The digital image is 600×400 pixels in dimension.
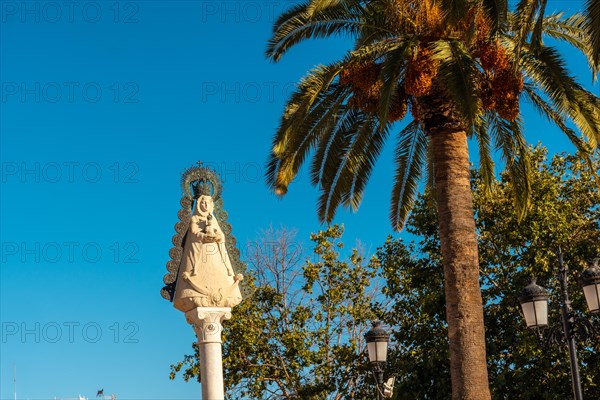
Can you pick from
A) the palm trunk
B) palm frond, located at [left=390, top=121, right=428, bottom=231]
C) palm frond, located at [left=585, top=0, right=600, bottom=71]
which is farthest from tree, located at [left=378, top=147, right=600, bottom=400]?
palm frond, located at [left=585, top=0, right=600, bottom=71]

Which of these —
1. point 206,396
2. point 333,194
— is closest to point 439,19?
point 333,194

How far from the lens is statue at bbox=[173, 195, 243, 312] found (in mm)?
13500

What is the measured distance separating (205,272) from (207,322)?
0.72 metres

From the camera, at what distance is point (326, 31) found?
47.1 ft

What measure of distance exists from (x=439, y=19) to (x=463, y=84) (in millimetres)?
1099

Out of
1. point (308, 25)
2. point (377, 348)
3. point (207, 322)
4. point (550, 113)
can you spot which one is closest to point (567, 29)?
point (550, 113)

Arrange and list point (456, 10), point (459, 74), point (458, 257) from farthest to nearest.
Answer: point (458, 257) → point (459, 74) → point (456, 10)

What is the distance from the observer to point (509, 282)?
2203 cm

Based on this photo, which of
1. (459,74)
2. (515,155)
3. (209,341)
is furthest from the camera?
(515,155)

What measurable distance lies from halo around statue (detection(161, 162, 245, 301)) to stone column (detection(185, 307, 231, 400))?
66 centimetres

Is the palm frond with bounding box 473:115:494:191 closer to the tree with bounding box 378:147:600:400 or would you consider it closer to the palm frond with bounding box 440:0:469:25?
the palm frond with bounding box 440:0:469:25

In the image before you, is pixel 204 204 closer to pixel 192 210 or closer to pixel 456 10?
pixel 192 210

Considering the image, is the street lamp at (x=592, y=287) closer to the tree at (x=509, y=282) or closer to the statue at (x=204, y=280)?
the statue at (x=204, y=280)

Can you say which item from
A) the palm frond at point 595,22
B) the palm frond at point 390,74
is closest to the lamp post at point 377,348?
the palm frond at point 390,74
